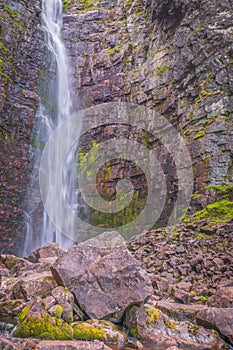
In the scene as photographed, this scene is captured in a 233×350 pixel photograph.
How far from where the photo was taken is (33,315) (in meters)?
5.90

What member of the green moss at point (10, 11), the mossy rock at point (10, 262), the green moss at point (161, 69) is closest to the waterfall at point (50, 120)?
the green moss at point (10, 11)

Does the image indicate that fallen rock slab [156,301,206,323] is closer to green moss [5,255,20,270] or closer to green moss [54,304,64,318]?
green moss [54,304,64,318]

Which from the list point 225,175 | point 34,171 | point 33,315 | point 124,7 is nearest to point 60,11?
point 124,7

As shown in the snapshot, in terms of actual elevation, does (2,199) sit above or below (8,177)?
below

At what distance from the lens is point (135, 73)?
2366cm

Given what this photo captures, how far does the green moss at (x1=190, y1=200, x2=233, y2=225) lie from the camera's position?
13719mm

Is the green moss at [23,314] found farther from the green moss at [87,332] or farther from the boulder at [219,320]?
the boulder at [219,320]

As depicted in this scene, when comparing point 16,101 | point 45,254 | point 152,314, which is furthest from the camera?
point 16,101

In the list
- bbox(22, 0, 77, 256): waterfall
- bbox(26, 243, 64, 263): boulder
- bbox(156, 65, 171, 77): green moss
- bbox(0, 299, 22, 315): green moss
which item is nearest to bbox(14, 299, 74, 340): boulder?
bbox(0, 299, 22, 315): green moss

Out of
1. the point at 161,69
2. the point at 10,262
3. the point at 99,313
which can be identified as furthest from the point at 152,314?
the point at 161,69

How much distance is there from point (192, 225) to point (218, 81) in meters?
7.76

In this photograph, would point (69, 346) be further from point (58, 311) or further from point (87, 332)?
point (58, 311)

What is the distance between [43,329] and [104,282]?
167cm

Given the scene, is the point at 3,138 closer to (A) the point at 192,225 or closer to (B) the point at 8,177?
(B) the point at 8,177
